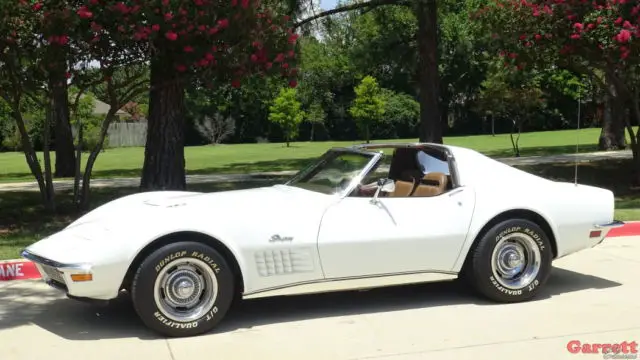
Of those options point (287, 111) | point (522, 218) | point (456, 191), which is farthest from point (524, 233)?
point (287, 111)

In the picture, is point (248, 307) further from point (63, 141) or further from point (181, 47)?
point (63, 141)

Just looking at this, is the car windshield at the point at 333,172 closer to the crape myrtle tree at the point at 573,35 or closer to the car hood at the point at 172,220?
the car hood at the point at 172,220

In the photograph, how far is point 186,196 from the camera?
231 inches

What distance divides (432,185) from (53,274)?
3.19m

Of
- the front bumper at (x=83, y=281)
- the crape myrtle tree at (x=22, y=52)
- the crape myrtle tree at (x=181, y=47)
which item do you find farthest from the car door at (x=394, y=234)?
the crape myrtle tree at (x=22, y=52)

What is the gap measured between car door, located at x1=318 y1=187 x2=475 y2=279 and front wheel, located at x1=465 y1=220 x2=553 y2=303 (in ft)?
0.80

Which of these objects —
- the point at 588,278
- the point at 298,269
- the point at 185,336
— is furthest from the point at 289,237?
the point at 588,278

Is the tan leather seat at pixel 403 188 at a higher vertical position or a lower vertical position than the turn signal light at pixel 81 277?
higher

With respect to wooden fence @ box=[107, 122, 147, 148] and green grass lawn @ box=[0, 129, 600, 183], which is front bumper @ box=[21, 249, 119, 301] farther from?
wooden fence @ box=[107, 122, 147, 148]

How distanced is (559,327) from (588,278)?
194 centimetres

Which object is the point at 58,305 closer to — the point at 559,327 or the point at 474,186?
the point at 474,186

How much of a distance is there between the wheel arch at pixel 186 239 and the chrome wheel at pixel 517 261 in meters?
2.21

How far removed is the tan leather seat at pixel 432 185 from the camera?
602cm
